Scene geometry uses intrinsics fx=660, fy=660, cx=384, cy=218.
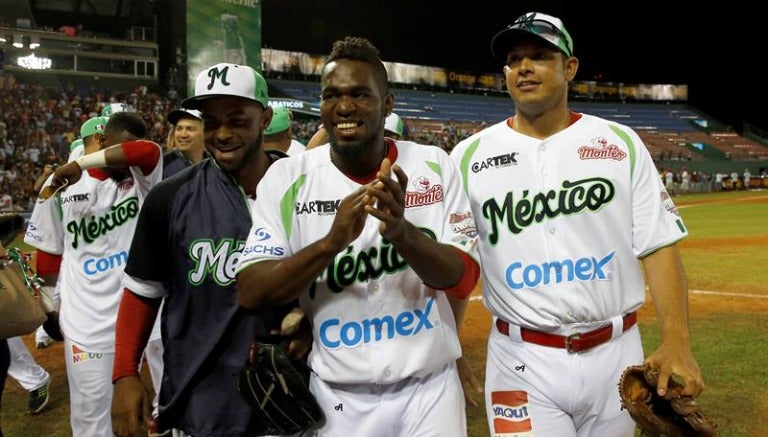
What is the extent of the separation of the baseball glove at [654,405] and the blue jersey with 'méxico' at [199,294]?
1346mm

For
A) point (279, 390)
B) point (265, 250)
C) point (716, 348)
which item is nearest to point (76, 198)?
point (265, 250)

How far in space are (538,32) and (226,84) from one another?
1355mm

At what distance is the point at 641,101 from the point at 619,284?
6687cm

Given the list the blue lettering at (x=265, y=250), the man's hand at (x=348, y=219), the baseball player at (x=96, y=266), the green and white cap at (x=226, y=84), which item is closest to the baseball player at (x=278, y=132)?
the baseball player at (x=96, y=266)

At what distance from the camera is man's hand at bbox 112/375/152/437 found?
103 inches

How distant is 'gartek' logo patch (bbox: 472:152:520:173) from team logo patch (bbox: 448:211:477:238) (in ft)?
2.12

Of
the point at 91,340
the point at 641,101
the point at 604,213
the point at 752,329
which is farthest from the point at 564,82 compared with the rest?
the point at 641,101

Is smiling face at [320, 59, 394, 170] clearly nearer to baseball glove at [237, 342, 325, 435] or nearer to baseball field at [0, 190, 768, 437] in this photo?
baseball glove at [237, 342, 325, 435]

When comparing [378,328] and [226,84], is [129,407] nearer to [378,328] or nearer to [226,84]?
[378,328]

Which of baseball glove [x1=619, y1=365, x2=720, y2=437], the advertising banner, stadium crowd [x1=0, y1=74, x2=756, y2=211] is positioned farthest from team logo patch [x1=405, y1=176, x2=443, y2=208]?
the advertising banner

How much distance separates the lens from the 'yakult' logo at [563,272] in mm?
2797

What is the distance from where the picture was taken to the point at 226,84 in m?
2.63

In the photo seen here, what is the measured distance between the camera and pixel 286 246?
2342mm

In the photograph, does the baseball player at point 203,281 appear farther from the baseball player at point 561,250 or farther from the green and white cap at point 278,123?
the green and white cap at point 278,123
